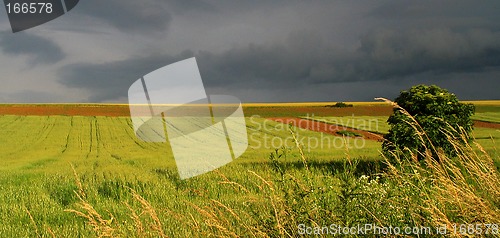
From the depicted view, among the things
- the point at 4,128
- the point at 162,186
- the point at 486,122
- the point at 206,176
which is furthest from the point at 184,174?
the point at 486,122

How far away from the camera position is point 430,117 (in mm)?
12188

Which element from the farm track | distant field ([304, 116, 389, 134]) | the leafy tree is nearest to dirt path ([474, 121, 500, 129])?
the farm track

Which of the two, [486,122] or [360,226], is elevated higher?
[360,226]

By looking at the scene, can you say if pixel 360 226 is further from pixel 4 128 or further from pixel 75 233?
pixel 4 128

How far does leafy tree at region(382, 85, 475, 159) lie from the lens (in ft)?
40.2

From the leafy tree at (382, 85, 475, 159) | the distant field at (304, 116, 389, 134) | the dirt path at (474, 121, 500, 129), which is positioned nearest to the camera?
the leafy tree at (382, 85, 475, 159)

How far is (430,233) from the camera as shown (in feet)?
13.4

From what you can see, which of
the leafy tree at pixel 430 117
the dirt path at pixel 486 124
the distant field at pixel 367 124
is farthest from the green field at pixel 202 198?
the dirt path at pixel 486 124

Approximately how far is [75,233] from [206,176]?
17.6 feet

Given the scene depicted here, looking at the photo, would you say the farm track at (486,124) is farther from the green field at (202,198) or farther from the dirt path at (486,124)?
the green field at (202,198)

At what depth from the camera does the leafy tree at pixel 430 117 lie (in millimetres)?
12250
